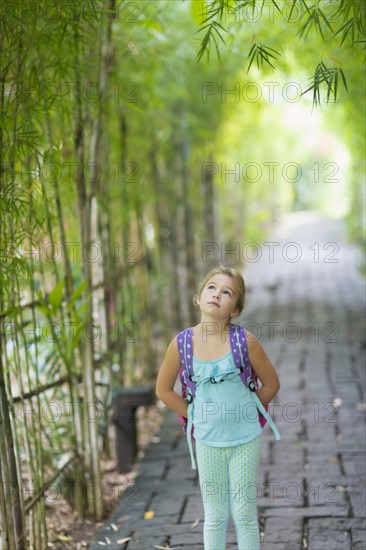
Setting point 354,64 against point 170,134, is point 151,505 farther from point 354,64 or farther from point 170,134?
point 170,134

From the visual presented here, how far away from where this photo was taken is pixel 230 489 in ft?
7.53

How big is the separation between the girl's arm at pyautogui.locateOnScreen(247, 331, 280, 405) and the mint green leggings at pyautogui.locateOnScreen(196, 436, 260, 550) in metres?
0.15

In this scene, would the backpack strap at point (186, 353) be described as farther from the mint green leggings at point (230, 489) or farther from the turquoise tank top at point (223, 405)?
the mint green leggings at point (230, 489)

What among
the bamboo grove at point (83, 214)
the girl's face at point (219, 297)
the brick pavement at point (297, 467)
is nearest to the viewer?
the girl's face at point (219, 297)

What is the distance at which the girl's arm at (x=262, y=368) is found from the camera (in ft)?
7.32

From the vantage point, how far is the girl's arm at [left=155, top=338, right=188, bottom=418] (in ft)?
7.48

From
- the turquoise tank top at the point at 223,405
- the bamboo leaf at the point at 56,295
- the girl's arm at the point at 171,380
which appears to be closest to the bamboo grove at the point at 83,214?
the bamboo leaf at the point at 56,295

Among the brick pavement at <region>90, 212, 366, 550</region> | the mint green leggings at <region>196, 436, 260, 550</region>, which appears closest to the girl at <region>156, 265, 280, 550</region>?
the mint green leggings at <region>196, 436, 260, 550</region>

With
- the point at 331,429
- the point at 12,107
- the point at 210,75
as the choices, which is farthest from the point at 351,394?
the point at 210,75

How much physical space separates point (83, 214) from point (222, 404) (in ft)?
4.92

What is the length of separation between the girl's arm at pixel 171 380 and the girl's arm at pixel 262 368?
237 mm

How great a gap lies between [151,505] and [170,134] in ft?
14.0

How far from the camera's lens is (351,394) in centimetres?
500

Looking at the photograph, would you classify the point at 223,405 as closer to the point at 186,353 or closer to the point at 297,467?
the point at 186,353
